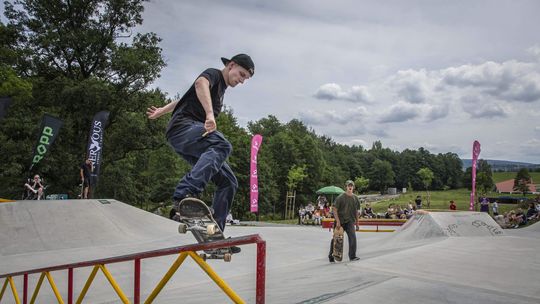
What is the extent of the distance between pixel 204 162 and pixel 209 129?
264mm

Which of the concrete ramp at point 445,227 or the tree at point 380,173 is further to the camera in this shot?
the tree at point 380,173

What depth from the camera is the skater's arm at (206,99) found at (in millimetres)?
3004

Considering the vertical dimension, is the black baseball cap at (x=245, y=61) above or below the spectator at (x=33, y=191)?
above

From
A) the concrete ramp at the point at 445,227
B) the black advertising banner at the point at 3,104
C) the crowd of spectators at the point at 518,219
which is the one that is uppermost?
the black advertising banner at the point at 3,104

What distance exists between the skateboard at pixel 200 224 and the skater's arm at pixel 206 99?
58cm

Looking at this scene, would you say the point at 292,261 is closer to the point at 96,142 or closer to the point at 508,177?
the point at 96,142

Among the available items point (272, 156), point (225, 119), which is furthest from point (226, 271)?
point (272, 156)

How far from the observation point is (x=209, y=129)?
3.02m

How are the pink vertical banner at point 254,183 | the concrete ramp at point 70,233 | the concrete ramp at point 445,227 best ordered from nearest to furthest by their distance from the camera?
1. the concrete ramp at point 70,233
2. the concrete ramp at point 445,227
3. the pink vertical banner at point 254,183

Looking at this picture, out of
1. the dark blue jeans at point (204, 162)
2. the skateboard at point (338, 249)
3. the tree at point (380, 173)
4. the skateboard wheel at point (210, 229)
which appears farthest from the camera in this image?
the tree at point (380, 173)

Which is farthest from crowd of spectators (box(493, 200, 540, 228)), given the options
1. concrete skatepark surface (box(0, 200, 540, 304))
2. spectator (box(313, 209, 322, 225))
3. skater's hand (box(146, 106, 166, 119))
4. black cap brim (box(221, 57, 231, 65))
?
black cap brim (box(221, 57, 231, 65))

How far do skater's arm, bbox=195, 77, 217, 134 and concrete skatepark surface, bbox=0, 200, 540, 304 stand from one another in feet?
8.01

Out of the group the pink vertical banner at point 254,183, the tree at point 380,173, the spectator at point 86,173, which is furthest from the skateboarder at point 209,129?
the tree at point 380,173

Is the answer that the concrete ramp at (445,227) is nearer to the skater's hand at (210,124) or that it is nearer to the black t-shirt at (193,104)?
the black t-shirt at (193,104)
